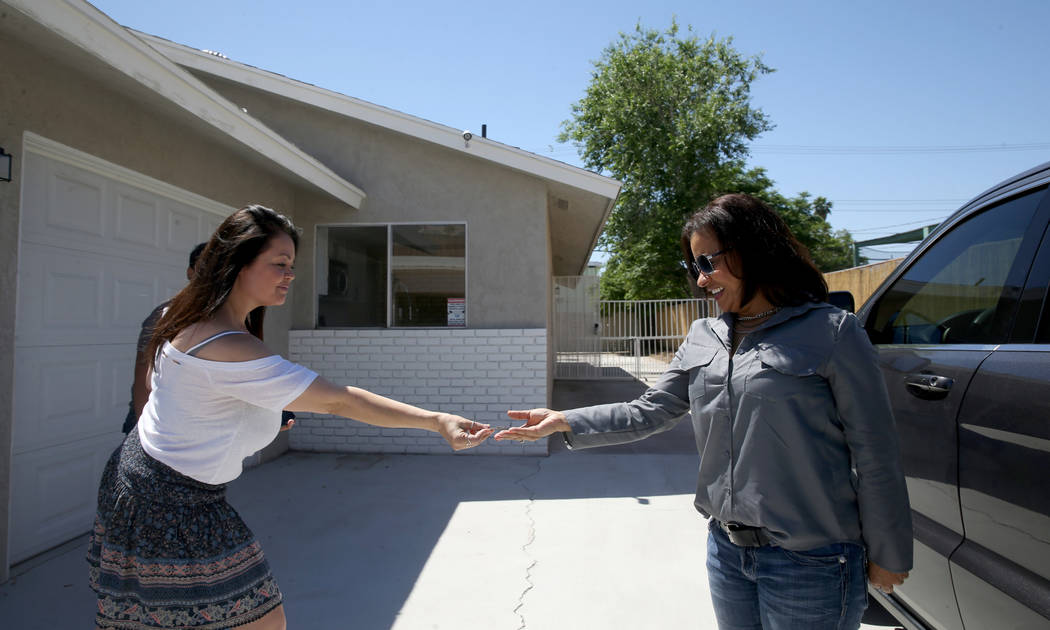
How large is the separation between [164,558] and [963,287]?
2.85 metres

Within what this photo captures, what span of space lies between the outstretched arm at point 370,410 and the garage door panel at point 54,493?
336 centimetres

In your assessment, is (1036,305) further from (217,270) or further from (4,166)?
(4,166)

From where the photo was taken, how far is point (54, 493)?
401cm

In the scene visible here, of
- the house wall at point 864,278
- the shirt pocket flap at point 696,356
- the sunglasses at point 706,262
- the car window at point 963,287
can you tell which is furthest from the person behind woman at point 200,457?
the house wall at point 864,278

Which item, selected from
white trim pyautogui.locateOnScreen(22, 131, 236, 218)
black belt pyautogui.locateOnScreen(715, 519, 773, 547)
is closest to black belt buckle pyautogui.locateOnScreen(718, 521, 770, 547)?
black belt pyautogui.locateOnScreen(715, 519, 773, 547)

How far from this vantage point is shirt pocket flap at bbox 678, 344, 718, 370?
1722 millimetres

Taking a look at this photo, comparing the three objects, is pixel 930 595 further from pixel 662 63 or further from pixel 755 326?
pixel 662 63

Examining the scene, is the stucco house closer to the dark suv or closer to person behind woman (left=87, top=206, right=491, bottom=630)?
person behind woman (left=87, top=206, right=491, bottom=630)

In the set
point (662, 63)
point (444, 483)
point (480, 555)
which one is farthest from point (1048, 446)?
point (662, 63)

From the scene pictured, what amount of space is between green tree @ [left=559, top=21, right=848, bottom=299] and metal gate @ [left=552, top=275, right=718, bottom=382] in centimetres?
529

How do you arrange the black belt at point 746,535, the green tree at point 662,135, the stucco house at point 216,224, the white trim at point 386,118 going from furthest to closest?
the green tree at point 662,135 < the white trim at point 386,118 < the stucco house at point 216,224 < the black belt at point 746,535

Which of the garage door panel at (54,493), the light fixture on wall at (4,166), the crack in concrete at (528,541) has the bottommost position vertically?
the crack in concrete at (528,541)

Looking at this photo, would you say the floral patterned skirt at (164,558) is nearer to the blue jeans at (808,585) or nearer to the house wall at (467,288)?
the blue jeans at (808,585)

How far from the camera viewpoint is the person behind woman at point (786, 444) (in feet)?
4.68
